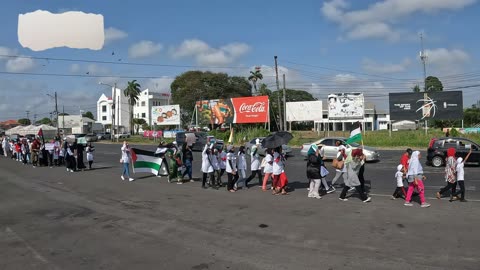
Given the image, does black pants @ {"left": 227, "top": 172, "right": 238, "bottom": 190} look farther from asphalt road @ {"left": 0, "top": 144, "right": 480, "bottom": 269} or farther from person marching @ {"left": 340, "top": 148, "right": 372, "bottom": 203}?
person marching @ {"left": 340, "top": 148, "right": 372, "bottom": 203}

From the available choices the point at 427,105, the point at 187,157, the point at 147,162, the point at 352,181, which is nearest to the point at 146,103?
the point at 427,105

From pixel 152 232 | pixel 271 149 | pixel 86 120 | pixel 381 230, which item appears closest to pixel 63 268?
pixel 152 232

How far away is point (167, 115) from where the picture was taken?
205 ft

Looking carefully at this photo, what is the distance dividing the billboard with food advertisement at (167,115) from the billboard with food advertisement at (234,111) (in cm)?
626

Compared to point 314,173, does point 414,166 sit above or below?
above

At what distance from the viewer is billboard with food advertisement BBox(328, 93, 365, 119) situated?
46344mm

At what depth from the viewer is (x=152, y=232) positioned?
8.48 metres

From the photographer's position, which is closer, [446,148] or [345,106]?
[446,148]

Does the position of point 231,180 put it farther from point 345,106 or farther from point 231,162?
point 345,106

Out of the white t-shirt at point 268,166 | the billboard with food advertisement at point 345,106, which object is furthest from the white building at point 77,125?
the white t-shirt at point 268,166

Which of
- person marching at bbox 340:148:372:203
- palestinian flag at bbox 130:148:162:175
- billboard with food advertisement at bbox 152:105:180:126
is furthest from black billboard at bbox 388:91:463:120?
person marching at bbox 340:148:372:203

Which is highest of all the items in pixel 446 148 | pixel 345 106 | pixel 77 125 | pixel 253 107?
pixel 253 107

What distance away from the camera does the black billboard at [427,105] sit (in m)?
42.6

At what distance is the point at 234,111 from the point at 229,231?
44109mm
